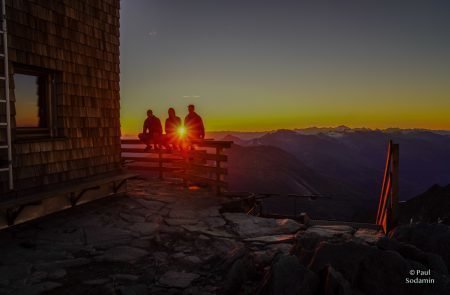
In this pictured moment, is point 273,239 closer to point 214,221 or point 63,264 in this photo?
point 214,221

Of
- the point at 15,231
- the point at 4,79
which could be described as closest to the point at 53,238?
the point at 15,231

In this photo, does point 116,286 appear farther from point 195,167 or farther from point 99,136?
point 195,167

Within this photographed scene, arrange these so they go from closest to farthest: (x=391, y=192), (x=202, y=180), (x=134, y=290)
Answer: (x=134, y=290), (x=391, y=192), (x=202, y=180)

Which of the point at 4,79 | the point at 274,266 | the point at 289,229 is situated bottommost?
the point at 289,229

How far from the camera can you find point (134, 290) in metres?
4.59

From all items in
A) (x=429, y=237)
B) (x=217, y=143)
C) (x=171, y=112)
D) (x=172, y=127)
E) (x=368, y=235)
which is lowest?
(x=368, y=235)

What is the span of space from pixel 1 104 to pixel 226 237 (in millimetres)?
5218

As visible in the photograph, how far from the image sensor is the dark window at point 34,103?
7.67 m

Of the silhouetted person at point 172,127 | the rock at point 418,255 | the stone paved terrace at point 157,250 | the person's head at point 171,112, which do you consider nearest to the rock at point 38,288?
the stone paved terrace at point 157,250

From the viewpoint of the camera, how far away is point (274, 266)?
14.3 ft

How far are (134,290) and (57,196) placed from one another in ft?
15.5

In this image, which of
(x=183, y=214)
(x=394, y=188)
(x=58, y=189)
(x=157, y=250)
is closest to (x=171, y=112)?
(x=183, y=214)

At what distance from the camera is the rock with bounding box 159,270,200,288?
4.88 m

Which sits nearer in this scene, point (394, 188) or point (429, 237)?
point (429, 237)
